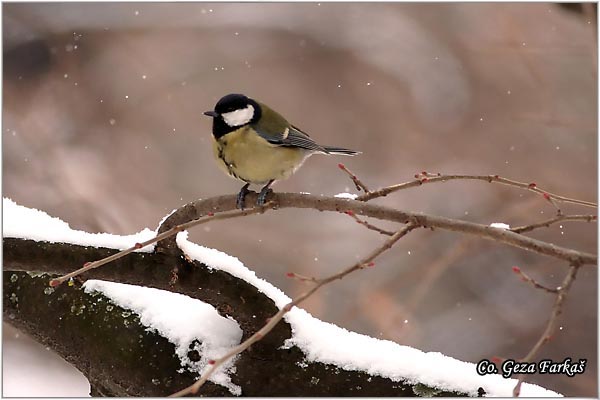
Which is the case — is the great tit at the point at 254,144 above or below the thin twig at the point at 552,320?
above

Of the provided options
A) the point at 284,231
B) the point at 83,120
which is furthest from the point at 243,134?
the point at 83,120

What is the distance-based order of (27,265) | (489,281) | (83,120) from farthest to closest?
(83,120) < (489,281) < (27,265)

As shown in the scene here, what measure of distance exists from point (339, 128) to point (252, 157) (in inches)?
108

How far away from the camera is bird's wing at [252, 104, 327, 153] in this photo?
5.98 feet

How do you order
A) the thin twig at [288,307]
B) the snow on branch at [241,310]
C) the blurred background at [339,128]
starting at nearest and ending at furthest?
the thin twig at [288,307] < the snow on branch at [241,310] < the blurred background at [339,128]

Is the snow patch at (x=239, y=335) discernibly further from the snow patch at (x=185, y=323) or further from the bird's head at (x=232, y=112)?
the bird's head at (x=232, y=112)

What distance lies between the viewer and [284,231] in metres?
4.38

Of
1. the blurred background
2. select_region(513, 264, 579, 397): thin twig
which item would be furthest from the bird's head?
the blurred background

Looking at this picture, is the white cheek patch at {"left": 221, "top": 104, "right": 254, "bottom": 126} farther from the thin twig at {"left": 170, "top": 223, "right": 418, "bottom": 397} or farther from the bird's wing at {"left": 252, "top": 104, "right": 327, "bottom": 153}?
the thin twig at {"left": 170, "top": 223, "right": 418, "bottom": 397}

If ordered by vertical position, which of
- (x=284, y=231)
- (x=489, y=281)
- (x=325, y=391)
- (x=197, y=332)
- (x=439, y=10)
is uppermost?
(x=439, y=10)

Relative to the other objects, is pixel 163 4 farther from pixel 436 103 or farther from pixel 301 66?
pixel 436 103

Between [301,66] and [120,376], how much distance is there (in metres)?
3.38

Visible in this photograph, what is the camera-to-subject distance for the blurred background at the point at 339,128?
3.80 metres

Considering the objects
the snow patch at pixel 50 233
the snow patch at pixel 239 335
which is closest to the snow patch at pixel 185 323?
the snow patch at pixel 239 335
